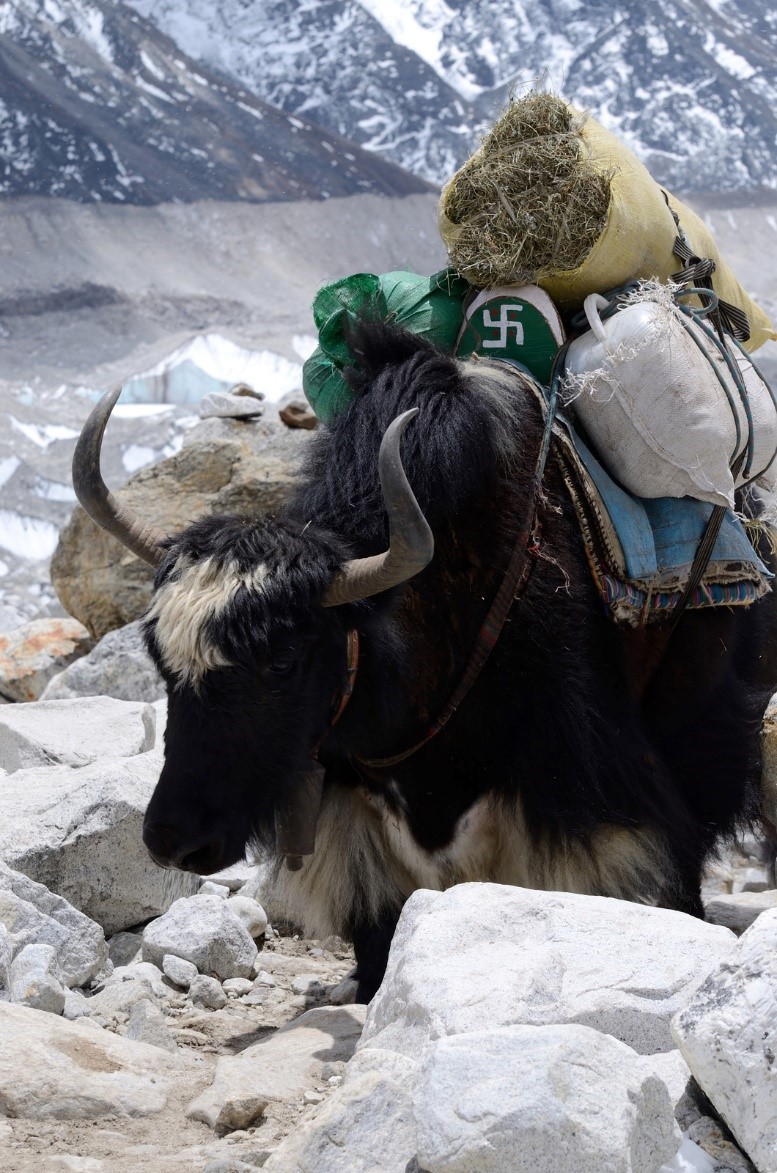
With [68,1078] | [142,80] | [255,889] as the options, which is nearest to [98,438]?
[68,1078]

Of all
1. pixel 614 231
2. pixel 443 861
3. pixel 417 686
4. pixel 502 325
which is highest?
pixel 614 231

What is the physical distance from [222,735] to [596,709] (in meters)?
0.84

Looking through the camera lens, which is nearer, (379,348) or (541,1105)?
(541,1105)

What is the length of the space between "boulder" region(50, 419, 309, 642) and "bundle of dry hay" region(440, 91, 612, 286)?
2.65m

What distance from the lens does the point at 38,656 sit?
6426 millimetres

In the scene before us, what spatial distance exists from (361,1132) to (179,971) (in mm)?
1423

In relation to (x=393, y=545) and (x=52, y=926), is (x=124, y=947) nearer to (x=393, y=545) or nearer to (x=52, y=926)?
(x=52, y=926)

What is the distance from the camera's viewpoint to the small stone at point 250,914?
346cm

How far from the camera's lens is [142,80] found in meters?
33.3

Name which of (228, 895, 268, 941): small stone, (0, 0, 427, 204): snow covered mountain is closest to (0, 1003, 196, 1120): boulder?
(228, 895, 268, 941): small stone

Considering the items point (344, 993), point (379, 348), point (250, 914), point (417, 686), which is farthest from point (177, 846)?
point (379, 348)

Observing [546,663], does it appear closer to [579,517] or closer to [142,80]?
[579,517]

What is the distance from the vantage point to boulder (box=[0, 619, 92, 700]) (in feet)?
20.7

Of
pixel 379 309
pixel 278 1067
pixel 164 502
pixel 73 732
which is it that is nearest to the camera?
pixel 278 1067
